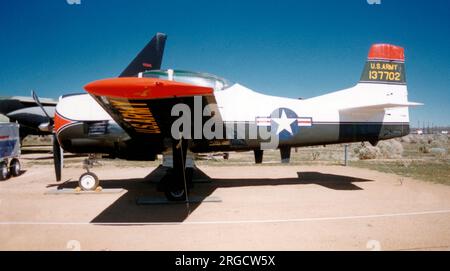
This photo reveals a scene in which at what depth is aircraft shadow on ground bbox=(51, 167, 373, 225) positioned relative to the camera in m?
5.57

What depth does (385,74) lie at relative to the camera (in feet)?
29.2

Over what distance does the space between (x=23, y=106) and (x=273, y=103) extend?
84.7 ft

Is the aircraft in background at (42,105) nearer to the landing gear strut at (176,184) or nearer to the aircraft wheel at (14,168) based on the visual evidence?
the aircraft wheel at (14,168)

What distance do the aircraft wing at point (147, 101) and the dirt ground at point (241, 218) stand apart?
1.79 m

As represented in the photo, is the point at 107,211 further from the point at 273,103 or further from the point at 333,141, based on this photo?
the point at 333,141

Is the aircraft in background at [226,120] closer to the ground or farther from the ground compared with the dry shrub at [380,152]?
farther from the ground

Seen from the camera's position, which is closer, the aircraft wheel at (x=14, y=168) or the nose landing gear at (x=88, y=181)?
the nose landing gear at (x=88, y=181)

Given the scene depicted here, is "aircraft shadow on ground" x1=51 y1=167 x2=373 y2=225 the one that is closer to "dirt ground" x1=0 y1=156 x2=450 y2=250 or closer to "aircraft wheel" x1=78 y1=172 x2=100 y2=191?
"dirt ground" x1=0 y1=156 x2=450 y2=250

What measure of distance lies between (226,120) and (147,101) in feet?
9.73

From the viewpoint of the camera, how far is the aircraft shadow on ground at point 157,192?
18.3ft

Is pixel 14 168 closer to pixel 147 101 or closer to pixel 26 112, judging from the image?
pixel 147 101

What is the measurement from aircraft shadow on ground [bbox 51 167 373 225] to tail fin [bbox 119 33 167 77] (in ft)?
13.2

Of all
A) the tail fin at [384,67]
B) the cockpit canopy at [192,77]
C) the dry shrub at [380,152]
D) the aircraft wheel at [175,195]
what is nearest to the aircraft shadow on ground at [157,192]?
the aircraft wheel at [175,195]
